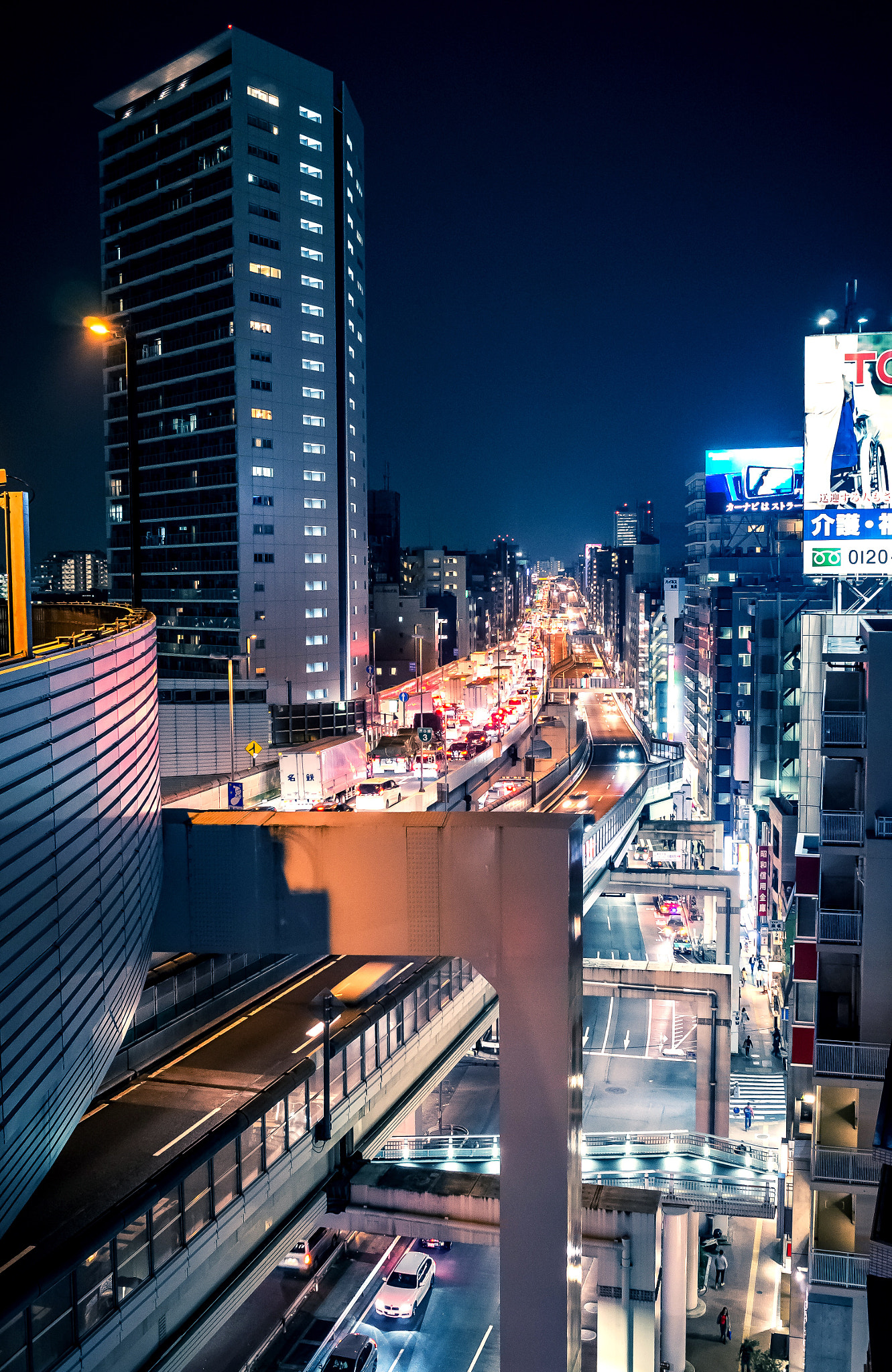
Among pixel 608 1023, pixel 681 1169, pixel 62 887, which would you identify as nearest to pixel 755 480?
pixel 608 1023

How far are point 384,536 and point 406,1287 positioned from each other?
533ft

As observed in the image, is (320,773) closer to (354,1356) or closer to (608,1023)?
(608,1023)

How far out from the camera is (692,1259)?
2350 cm

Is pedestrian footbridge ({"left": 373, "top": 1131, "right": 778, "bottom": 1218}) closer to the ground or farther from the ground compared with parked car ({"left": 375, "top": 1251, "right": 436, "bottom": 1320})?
farther from the ground

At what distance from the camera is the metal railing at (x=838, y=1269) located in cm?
1719

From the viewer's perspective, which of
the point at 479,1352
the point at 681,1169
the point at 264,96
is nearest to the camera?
the point at 479,1352

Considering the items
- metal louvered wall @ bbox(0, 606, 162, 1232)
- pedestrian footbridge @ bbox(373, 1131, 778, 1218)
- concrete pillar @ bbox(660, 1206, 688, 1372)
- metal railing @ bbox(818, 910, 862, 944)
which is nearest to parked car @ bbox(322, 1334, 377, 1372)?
pedestrian footbridge @ bbox(373, 1131, 778, 1218)

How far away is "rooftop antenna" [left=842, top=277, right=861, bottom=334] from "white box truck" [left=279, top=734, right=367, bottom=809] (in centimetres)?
2651

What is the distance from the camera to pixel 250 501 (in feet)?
219

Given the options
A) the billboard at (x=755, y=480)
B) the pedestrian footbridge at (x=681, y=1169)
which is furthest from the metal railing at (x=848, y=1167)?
the billboard at (x=755, y=480)

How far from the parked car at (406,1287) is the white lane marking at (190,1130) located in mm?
13110

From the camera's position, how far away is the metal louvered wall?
6.50 meters

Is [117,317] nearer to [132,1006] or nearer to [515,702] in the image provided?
[515,702]

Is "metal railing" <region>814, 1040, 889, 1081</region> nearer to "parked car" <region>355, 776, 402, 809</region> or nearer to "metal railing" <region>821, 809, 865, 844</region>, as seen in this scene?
"metal railing" <region>821, 809, 865, 844</region>
